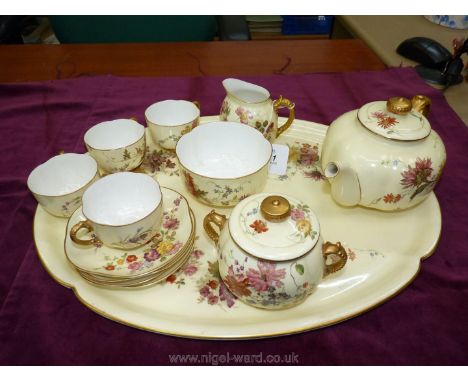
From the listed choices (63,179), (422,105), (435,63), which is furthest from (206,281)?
(435,63)

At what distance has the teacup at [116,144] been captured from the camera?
2.89 ft

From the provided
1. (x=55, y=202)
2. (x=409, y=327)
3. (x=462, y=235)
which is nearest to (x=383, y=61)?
(x=462, y=235)

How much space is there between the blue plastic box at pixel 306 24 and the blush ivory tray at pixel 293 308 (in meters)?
1.44

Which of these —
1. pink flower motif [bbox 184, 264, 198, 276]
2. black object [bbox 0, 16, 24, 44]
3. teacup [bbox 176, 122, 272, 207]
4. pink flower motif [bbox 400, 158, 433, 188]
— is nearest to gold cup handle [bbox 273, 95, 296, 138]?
teacup [bbox 176, 122, 272, 207]

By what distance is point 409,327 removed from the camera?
68 centimetres

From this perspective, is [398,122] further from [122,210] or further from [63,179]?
[63,179]

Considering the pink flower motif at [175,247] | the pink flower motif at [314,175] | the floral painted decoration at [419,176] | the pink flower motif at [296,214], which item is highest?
the pink flower motif at [296,214]

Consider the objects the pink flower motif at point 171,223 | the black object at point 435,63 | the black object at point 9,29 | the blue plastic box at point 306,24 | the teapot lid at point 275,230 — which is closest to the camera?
the teapot lid at point 275,230

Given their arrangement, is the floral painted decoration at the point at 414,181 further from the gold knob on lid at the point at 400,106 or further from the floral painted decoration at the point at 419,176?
the gold knob on lid at the point at 400,106

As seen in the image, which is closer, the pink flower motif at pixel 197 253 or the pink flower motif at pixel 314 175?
the pink flower motif at pixel 197 253

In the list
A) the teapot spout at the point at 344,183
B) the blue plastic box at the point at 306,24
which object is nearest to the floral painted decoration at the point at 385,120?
the teapot spout at the point at 344,183

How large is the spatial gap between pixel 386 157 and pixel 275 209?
0.29 metres

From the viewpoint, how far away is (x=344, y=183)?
2.55 ft

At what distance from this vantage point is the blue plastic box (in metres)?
2.02
